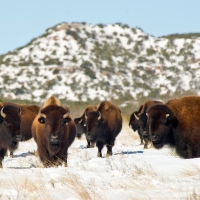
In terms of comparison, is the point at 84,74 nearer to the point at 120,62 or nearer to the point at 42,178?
the point at 120,62

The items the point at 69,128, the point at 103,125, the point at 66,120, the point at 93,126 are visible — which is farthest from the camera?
the point at 103,125

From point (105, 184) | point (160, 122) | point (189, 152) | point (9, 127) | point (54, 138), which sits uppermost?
point (160, 122)

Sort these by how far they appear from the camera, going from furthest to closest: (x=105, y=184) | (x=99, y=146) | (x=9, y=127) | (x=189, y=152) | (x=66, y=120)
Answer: (x=99, y=146) < (x=9, y=127) < (x=66, y=120) < (x=189, y=152) < (x=105, y=184)

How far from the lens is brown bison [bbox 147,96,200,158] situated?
11.7 m

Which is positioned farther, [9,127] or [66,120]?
[9,127]

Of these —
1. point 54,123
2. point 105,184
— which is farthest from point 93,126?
point 105,184

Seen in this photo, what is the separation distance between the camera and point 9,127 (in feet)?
42.1

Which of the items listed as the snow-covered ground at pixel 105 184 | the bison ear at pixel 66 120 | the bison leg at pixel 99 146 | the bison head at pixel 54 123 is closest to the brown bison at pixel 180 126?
the bison ear at pixel 66 120

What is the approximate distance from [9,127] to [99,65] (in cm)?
7210

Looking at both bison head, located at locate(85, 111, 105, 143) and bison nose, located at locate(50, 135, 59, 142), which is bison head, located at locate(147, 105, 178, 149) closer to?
bison nose, located at locate(50, 135, 59, 142)

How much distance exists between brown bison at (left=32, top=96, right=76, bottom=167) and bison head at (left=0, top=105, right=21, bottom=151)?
23.4 inches

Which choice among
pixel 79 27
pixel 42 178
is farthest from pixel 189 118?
pixel 79 27

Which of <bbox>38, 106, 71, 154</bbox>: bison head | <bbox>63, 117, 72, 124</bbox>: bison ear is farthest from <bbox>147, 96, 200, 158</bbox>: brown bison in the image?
<bbox>38, 106, 71, 154</bbox>: bison head

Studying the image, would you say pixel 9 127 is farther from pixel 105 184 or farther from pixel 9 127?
pixel 105 184
